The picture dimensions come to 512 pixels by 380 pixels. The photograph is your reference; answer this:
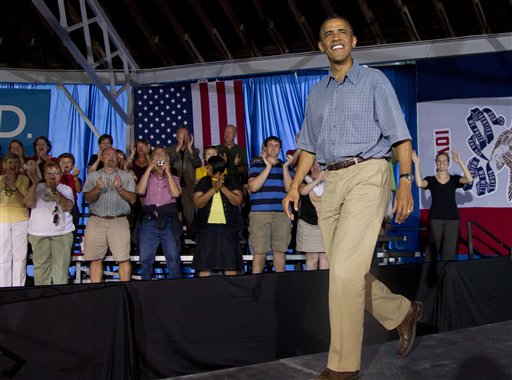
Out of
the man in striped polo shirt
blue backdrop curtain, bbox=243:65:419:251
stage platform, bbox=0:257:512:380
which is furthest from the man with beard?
blue backdrop curtain, bbox=243:65:419:251

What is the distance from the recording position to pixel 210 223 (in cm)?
581

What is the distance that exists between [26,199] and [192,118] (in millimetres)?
4653

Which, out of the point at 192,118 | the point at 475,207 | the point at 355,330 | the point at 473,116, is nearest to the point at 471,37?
the point at 473,116

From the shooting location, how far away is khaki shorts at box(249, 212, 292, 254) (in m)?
6.12

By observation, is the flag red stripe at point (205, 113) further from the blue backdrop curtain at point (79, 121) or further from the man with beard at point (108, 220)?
the man with beard at point (108, 220)

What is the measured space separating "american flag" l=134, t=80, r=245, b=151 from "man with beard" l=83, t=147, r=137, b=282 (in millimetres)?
4095

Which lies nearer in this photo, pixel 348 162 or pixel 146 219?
pixel 348 162

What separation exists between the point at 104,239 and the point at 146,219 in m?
0.48

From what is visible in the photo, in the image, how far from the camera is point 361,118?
9.60ft

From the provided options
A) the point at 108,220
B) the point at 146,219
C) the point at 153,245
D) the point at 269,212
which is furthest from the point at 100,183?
the point at 269,212

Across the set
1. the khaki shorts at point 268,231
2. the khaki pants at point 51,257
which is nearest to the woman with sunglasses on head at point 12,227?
the khaki pants at point 51,257

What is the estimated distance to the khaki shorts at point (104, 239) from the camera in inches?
A: 229

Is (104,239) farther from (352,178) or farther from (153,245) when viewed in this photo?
(352,178)

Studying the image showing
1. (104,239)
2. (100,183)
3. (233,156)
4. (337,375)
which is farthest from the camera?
(233,156)
